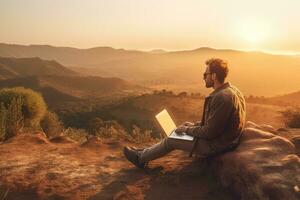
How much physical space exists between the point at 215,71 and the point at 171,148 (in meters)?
1.26

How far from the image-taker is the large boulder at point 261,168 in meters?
4.48

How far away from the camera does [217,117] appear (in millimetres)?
5102

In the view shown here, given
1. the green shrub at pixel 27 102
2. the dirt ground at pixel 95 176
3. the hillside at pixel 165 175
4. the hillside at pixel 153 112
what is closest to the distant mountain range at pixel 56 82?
the hillside at pixel 153 112

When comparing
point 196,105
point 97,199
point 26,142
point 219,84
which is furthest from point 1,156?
point 196,105

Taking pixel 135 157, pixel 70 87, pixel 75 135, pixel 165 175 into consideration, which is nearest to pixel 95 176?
pixel 135 157

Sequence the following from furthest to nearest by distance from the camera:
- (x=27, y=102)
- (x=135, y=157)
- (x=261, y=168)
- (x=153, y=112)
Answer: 1. (x=153, y=112)
2. (x=27, y=102)
3. (x=135, y=157)
4. (x=261, y=168)

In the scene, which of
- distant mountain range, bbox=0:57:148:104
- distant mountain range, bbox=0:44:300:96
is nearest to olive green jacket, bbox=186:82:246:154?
distant mountain range, bbox=0:57:148:104

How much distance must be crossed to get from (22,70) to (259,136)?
88454mm

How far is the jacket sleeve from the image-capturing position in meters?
5.09

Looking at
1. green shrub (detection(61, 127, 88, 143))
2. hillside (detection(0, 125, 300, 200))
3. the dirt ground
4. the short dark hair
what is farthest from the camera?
green shrub (detection(61, 127, 88, 143))

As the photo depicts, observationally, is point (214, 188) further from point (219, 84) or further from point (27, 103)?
point (27, 103)

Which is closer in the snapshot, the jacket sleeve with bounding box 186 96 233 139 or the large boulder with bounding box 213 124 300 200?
the large boulder with bounding box 213 124 300 200

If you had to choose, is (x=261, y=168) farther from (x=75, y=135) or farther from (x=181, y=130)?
(x=75, y=135)

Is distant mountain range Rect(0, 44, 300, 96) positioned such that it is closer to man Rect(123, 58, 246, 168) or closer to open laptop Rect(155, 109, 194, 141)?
open laptop Rect(155, 109, 194, 141)
